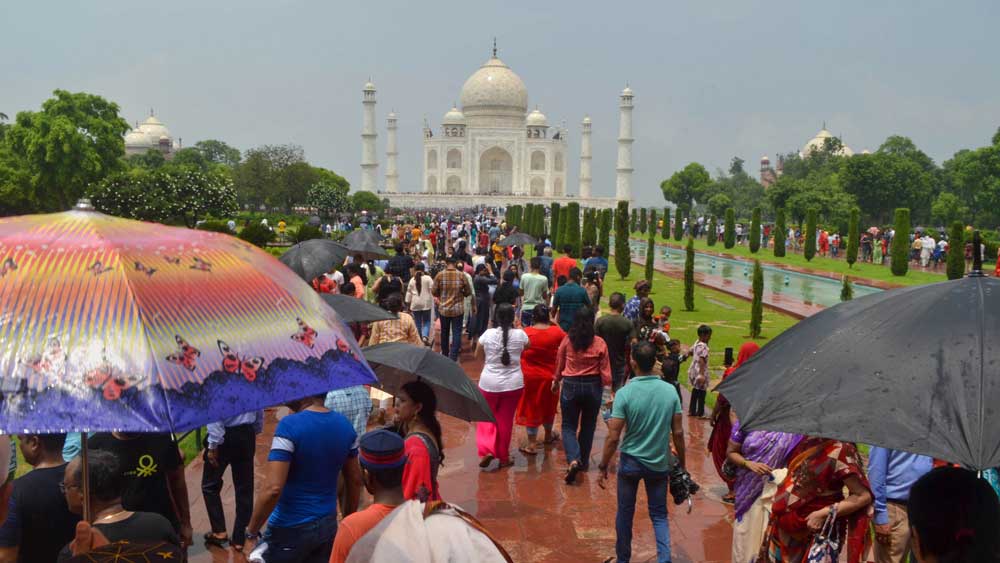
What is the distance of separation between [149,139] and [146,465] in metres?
69.8

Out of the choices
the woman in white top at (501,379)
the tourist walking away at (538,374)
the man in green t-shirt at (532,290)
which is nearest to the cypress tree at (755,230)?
the man in green t-shirt at (532,290)

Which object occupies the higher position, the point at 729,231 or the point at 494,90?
the point at 494,90

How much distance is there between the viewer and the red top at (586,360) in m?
5.23

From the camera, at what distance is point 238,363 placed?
1992mm

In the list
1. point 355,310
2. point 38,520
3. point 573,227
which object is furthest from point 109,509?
point 573,227

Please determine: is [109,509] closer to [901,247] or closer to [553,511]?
[553,511]

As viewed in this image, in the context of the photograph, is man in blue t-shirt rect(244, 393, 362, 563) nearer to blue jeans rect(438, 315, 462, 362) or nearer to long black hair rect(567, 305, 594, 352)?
long black hair rect(567, 305, 594, 352)

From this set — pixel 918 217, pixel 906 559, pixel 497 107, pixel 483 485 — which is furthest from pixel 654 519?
pixel 497 107

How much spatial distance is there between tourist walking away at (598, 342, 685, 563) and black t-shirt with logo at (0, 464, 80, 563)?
2.18 m

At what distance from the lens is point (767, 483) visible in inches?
137

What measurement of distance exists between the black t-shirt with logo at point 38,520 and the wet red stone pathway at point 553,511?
1.48 m

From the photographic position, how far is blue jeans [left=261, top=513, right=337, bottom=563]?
120 inches

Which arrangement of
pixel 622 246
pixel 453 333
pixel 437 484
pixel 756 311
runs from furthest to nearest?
pixel 622 246 → pixel 756 311 → pixel 453 333 → pixel 437 484

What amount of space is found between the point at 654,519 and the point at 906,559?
39.5 inches
